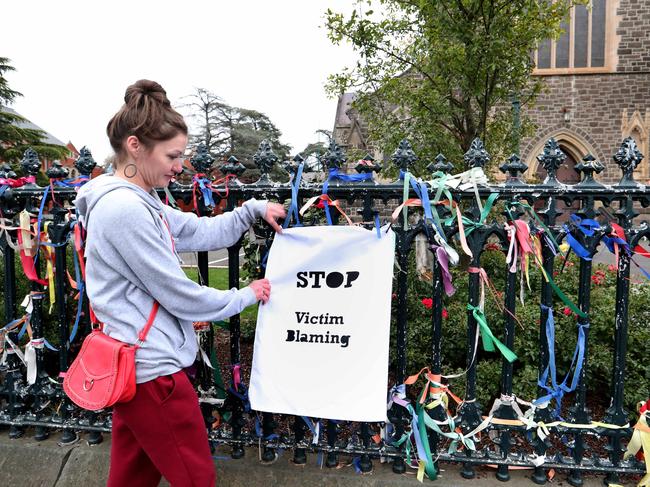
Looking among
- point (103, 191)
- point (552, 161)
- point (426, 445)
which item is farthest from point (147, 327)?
point (552, 161)

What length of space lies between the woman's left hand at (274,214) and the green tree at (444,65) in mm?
4144

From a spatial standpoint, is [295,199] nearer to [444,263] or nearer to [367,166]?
[367,166]

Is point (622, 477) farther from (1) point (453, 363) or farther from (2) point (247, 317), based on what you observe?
(2) point (247, 317)

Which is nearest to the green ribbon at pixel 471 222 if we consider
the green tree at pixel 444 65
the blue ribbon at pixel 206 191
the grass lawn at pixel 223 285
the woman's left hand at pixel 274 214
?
the woman's left hand at pixel 274 214

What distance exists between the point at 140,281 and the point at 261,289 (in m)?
0.53

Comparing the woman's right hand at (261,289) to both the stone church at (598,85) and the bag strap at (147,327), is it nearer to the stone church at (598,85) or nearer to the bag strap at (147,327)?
the bag strap at (147,327)

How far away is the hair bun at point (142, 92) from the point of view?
1636 mm

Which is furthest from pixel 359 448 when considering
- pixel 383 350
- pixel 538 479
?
pixel 538 479

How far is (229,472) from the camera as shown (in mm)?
2355

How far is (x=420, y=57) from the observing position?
648 cm

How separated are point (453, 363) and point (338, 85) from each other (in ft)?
16.3

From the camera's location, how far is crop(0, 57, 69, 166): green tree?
2222 centimetres

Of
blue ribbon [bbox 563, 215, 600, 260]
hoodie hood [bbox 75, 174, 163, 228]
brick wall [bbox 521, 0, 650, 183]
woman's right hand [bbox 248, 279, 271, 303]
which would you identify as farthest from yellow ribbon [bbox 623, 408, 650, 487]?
brick wall [bbox 521, 0, 650, 183]

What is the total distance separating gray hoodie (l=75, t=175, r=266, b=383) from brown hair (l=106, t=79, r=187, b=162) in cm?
16
